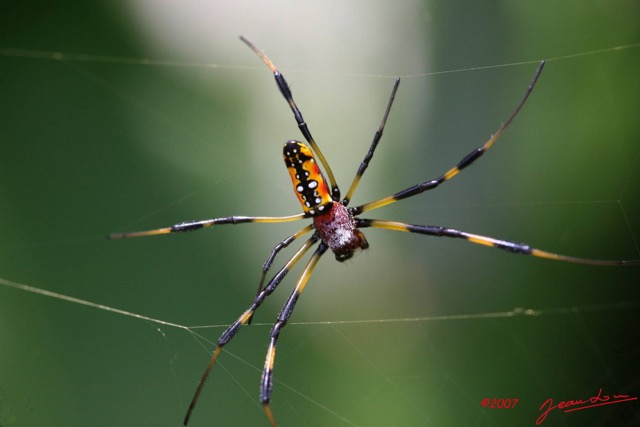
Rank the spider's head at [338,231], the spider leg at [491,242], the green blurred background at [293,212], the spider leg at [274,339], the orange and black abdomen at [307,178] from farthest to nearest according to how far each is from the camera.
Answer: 1. the green blurred background at [293,212]
2. the spider's head at [338,231]
3. the orange and black abdomen at [307,178]
4. the spider leg at [274,339]
5. the spider leg at [491,242]

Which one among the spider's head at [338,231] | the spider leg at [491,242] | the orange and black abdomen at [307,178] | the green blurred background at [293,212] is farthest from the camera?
the green blurred background at [293,212]

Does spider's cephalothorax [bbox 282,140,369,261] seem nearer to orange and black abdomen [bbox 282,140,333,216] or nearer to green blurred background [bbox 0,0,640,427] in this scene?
orange and black abdomen [bbox 282,140,333,216]

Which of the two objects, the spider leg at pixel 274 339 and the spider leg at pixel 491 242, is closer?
the spider leg at pixel 491 242

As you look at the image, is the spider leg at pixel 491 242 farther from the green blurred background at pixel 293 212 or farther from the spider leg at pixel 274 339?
the green blurred background at pixel 293 212

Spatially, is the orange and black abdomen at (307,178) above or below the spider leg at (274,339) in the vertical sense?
above

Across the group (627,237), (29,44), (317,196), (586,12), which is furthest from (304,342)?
(586,12)

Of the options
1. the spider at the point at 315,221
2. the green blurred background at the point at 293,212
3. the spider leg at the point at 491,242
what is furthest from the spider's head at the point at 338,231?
the green blurred background at the point at 293,212

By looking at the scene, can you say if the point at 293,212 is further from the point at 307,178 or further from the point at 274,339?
the point at 274,339

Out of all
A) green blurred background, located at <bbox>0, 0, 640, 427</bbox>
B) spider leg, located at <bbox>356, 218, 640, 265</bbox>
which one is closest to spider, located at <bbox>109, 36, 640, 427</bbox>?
spider leg, located at <bbox>356, 218, 640, 265</bbox>

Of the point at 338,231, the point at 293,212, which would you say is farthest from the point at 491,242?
the point at 293,212
